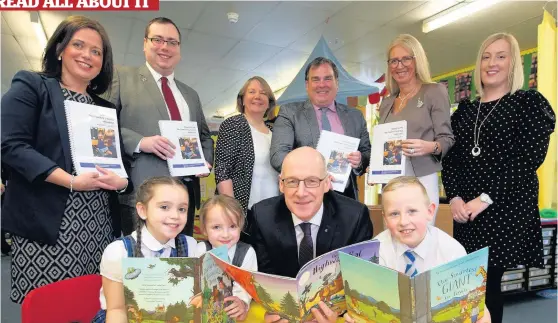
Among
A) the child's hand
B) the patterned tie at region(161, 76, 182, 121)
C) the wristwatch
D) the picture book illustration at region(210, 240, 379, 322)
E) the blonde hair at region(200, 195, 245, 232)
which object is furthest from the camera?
the patterned tie at region(161, 76, 182, 121)

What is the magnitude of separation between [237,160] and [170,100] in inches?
24.2

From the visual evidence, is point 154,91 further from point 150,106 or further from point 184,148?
point 184,148

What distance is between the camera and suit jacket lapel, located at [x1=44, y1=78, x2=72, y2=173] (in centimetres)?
184

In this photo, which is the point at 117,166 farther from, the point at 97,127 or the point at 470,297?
A: the point at 470,297

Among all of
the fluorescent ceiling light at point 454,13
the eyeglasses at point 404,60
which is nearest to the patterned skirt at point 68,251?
the eyeglasses at point 404,60

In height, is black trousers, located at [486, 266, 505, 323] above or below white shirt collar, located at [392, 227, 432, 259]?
below

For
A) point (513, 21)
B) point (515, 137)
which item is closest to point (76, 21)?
point (515, 137)

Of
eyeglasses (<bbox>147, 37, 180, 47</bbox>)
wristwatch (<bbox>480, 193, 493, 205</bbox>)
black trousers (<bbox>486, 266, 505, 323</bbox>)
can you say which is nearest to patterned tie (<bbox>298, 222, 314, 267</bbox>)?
wristwatch (<bbox>480, 193, 493, 205</bbox>)

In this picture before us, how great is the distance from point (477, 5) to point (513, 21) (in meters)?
0.90

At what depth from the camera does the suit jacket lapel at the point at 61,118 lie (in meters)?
1.84

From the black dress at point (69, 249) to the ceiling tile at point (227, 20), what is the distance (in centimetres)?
409

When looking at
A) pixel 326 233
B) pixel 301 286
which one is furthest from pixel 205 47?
pixel 301 286

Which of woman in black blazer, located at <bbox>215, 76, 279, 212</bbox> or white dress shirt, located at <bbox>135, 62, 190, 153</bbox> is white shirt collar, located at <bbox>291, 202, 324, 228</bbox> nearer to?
woman in black blazer, located at <bbox>215, 76, 279, 212</bbox>

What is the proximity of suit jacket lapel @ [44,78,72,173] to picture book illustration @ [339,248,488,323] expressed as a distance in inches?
53.3
